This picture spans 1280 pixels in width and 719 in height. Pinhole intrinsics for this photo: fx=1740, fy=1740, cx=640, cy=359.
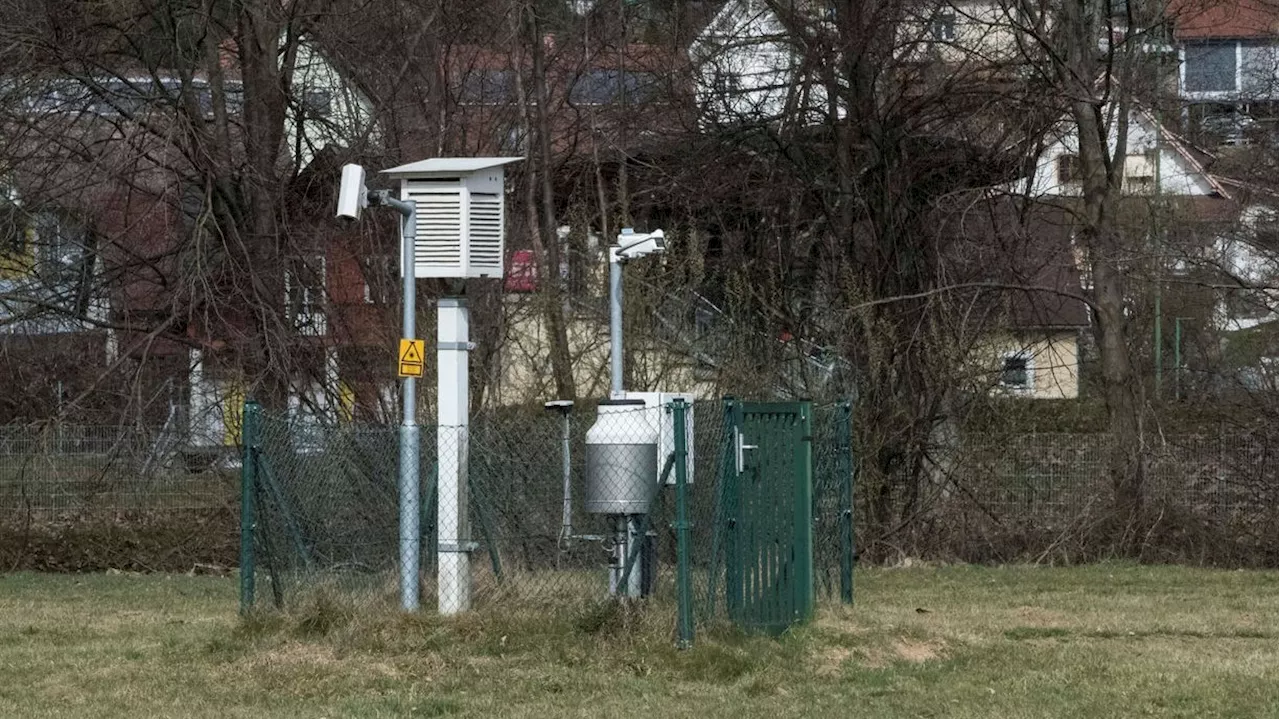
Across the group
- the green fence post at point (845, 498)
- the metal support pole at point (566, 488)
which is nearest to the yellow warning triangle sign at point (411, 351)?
the metal support pole at point (566, 488)

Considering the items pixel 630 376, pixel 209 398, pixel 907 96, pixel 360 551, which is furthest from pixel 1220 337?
pixel 360 551

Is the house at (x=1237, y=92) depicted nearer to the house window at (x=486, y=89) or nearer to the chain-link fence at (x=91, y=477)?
the house window at (x=486, y=89)

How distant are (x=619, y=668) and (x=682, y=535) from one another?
826 mm

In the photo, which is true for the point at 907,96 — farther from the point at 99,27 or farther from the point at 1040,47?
the point at 99,27

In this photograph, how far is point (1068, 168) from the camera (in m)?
25.7

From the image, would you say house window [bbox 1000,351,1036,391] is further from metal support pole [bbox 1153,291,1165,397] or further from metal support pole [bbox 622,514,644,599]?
metal support pole [bbox 622,514,644,599]

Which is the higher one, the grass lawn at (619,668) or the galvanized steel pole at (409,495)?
the galvanized steel pole at (409,495)

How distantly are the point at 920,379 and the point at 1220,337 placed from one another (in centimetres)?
1525

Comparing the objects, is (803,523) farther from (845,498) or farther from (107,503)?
(107,503)

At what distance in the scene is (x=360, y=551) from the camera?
1266 cm

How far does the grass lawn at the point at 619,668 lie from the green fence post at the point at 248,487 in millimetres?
244

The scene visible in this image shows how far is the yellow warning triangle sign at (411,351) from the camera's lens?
35.9 feet

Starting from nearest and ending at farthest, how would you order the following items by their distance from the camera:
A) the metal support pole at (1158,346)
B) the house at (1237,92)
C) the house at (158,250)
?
the house at (158,250) < the house at (1237,92) < the metal support pole at (1158,346)

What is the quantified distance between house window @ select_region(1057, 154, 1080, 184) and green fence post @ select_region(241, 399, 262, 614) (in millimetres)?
14693
